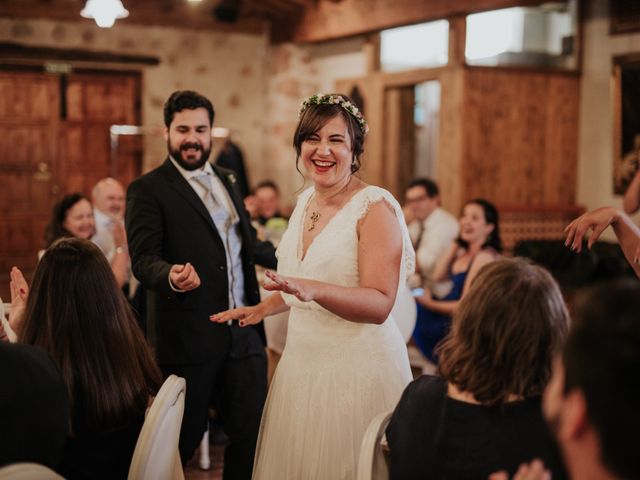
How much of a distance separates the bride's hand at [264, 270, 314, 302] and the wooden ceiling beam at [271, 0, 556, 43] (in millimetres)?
5647

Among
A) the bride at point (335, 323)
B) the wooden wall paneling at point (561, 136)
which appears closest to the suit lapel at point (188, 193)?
the bride at point (335, 323)

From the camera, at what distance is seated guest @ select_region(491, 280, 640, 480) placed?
94 centimetres

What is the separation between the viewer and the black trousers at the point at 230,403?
2.90 metres

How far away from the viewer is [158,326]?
9.58 feet

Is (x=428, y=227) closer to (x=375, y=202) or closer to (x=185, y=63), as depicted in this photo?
(x=375, y=202)

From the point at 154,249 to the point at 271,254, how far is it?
500mm

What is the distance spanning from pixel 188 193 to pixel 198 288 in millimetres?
347

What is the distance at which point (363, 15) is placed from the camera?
8914 millimetres

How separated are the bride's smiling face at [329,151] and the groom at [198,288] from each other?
70 centimetres

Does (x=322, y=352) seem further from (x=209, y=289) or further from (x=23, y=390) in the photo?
(x=23, y=390)

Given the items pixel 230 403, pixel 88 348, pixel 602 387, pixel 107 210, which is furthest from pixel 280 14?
pixel 602 387

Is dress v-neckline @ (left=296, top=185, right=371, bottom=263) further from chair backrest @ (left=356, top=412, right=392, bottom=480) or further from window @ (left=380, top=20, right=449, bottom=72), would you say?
window @ (left=380, top=20, right=449, bottom=72)

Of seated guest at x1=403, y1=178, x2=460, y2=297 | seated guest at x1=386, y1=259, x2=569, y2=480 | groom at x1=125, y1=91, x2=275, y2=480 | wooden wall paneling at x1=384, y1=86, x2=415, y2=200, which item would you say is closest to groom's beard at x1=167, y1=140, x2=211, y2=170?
groom at x1=125, y1=91, x2=275, y2=480

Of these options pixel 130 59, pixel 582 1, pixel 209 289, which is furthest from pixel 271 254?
pixel 130 59
